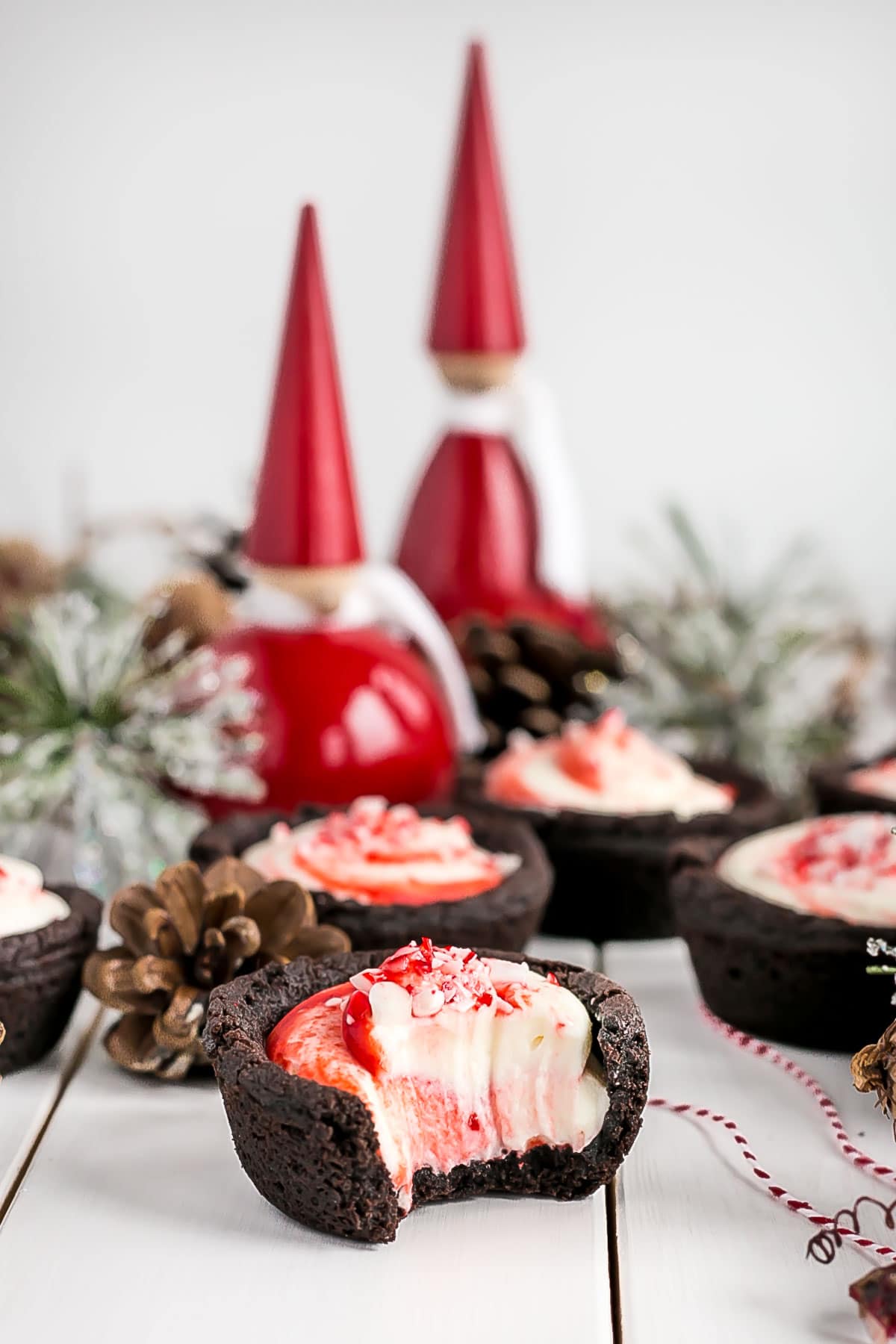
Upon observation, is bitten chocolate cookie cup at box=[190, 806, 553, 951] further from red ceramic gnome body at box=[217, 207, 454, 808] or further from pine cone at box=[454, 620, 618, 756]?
pine cone at box=[454, 620, 618, 756]

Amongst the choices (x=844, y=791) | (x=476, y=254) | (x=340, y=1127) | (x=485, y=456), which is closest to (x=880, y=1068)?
(x=340, y=1127)

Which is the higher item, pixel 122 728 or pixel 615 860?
pixel 122 728

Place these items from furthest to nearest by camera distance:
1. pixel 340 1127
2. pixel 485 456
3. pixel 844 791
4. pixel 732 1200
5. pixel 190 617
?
pixel 485 456
pixel 190 617
pixel 844 791
pixel 732 1200
pixel 340 1127

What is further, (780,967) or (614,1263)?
(780,967)

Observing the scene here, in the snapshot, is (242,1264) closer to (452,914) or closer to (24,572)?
(452,914)

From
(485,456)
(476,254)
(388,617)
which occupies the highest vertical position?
(476,254)

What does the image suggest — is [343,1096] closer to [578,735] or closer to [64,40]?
[578,735]

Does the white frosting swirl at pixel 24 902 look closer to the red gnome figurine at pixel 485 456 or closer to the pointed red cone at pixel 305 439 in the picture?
the pointed red cone at pixel 305 439

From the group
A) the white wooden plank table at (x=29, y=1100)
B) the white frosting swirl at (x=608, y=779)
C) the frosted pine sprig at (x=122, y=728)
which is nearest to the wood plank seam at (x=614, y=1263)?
the white wooden plank table at (x=29, y=1100)
